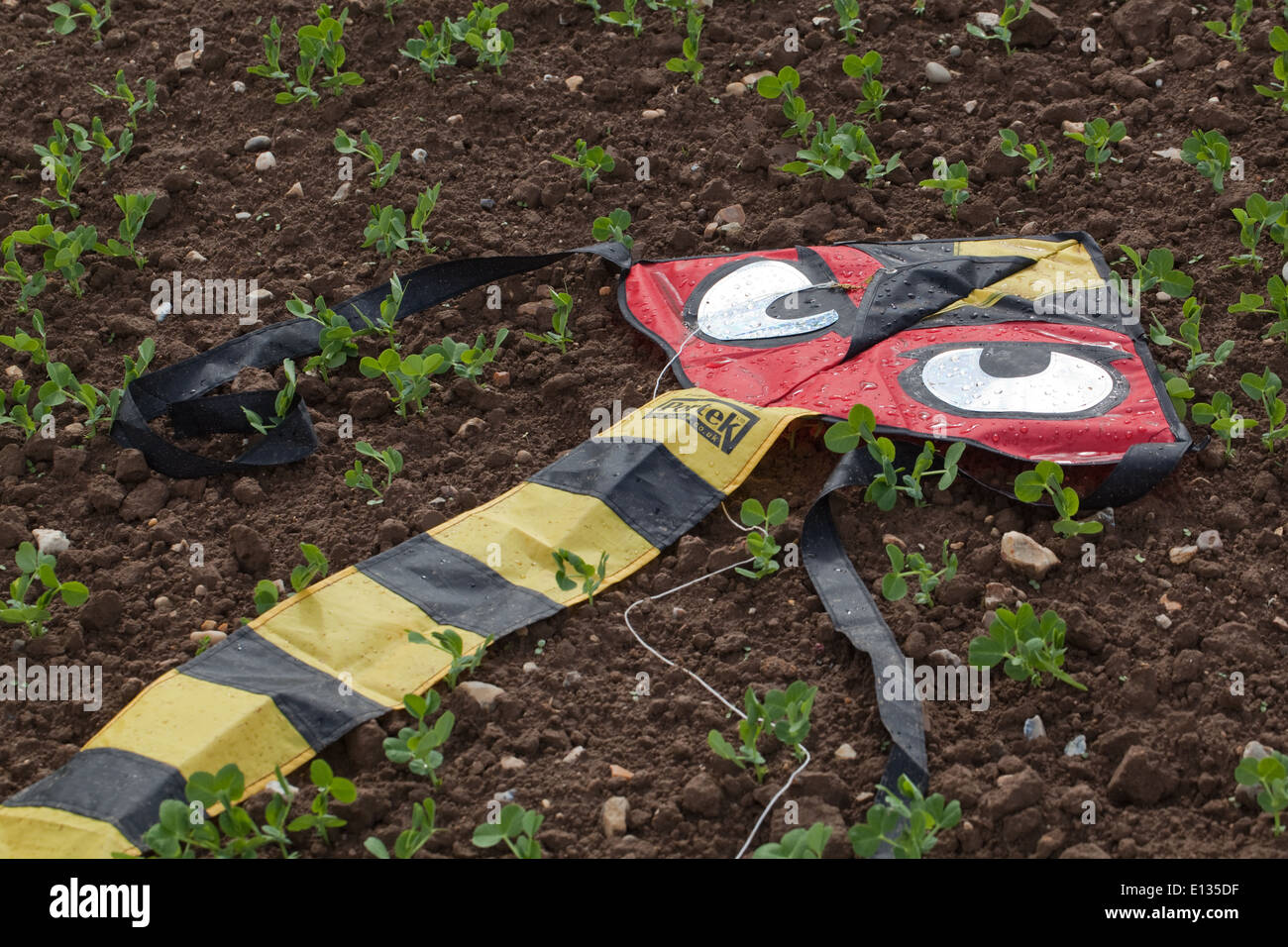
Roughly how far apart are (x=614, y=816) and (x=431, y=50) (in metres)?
2.86

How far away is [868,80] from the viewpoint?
396 centimetres

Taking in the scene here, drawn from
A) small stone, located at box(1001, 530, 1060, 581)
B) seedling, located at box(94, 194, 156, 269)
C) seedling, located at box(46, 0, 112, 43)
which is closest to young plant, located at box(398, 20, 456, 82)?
seedling, located at box(94, 194, 156, 269)

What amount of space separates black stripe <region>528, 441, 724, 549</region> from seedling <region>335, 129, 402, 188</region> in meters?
1.30

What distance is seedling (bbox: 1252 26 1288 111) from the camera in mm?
3725

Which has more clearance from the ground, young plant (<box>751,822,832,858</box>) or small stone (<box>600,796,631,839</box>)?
young plant (<box>751,822,832,858</box>)

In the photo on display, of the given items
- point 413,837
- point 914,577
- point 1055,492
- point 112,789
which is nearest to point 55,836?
point 112,789

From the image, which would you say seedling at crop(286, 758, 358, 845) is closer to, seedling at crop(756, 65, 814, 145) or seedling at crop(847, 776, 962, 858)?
seedling at crop(847, 776, 962, 858)

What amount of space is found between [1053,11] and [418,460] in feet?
8.76

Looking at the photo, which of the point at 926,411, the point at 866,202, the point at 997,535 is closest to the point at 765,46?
the point at 866,202

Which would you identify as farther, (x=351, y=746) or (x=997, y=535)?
(x=997, y=535)

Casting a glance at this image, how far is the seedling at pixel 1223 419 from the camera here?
2.89 meters

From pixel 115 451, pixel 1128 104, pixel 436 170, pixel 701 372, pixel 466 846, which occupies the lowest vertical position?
pixel 466 846

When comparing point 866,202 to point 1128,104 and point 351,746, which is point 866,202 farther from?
point 351,746
